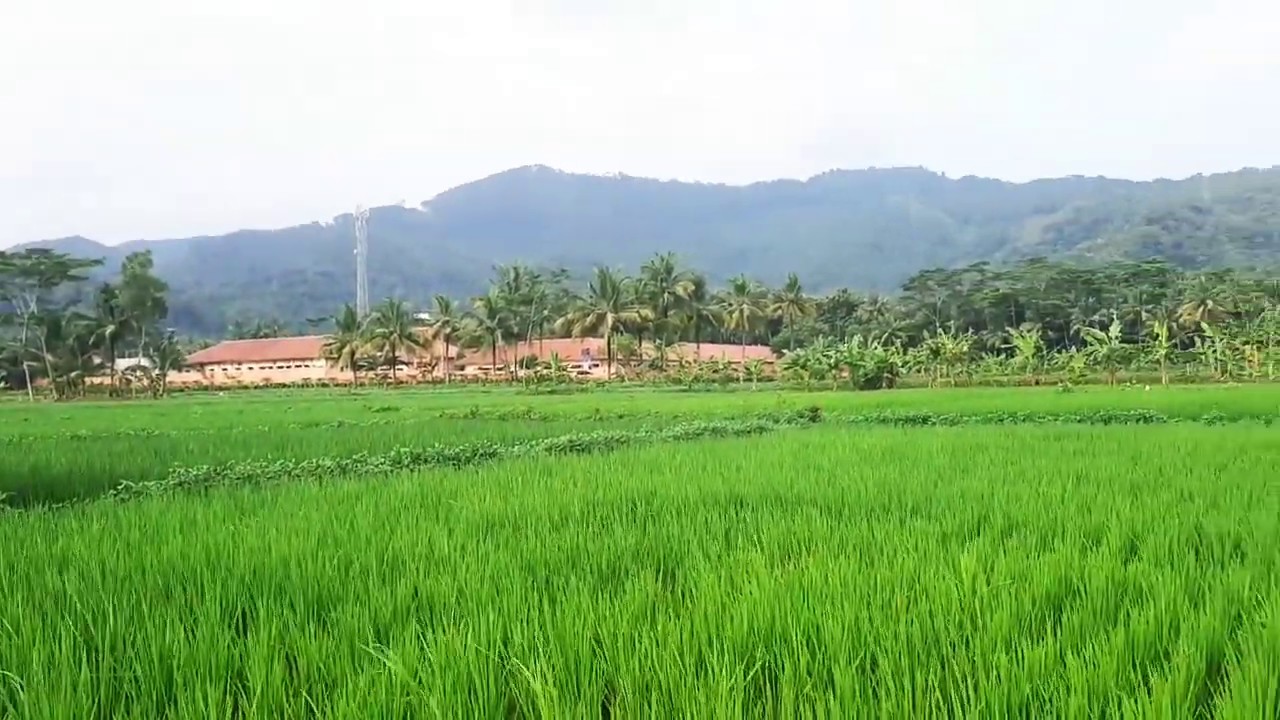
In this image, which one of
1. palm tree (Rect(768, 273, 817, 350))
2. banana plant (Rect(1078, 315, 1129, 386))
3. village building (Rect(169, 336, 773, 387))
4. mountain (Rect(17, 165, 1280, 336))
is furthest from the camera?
mountain (Rect(17, 165, 1280, 336))

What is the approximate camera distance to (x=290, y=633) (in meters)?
2.40

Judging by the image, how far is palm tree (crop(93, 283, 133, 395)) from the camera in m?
34.3

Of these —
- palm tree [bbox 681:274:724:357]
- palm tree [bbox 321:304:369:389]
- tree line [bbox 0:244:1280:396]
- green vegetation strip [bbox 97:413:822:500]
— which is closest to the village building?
palm tree [bbox 321:304:369:389]

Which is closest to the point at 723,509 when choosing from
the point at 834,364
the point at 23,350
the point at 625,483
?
the point at 625,483

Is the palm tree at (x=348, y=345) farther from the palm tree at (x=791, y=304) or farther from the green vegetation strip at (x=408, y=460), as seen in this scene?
the green vegetation strip at (x=408, y=460)

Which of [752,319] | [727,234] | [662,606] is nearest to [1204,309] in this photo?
[752,319]

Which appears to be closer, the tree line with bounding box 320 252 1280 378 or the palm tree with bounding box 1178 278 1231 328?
the palm tree with bounding box 1178 278 1231 328

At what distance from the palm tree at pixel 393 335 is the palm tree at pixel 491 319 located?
293 centimetres

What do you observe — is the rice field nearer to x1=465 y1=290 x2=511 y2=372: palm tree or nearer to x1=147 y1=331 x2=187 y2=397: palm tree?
x1=147 y1=331 x2=187 y2=397: palm tree

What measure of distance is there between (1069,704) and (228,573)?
273 cm

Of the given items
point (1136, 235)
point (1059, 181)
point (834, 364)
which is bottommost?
point (834, 364)

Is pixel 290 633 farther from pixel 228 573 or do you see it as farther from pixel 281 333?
pixel 281 333

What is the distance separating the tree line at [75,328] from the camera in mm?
29328

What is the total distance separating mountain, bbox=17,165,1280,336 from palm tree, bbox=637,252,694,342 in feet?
161
